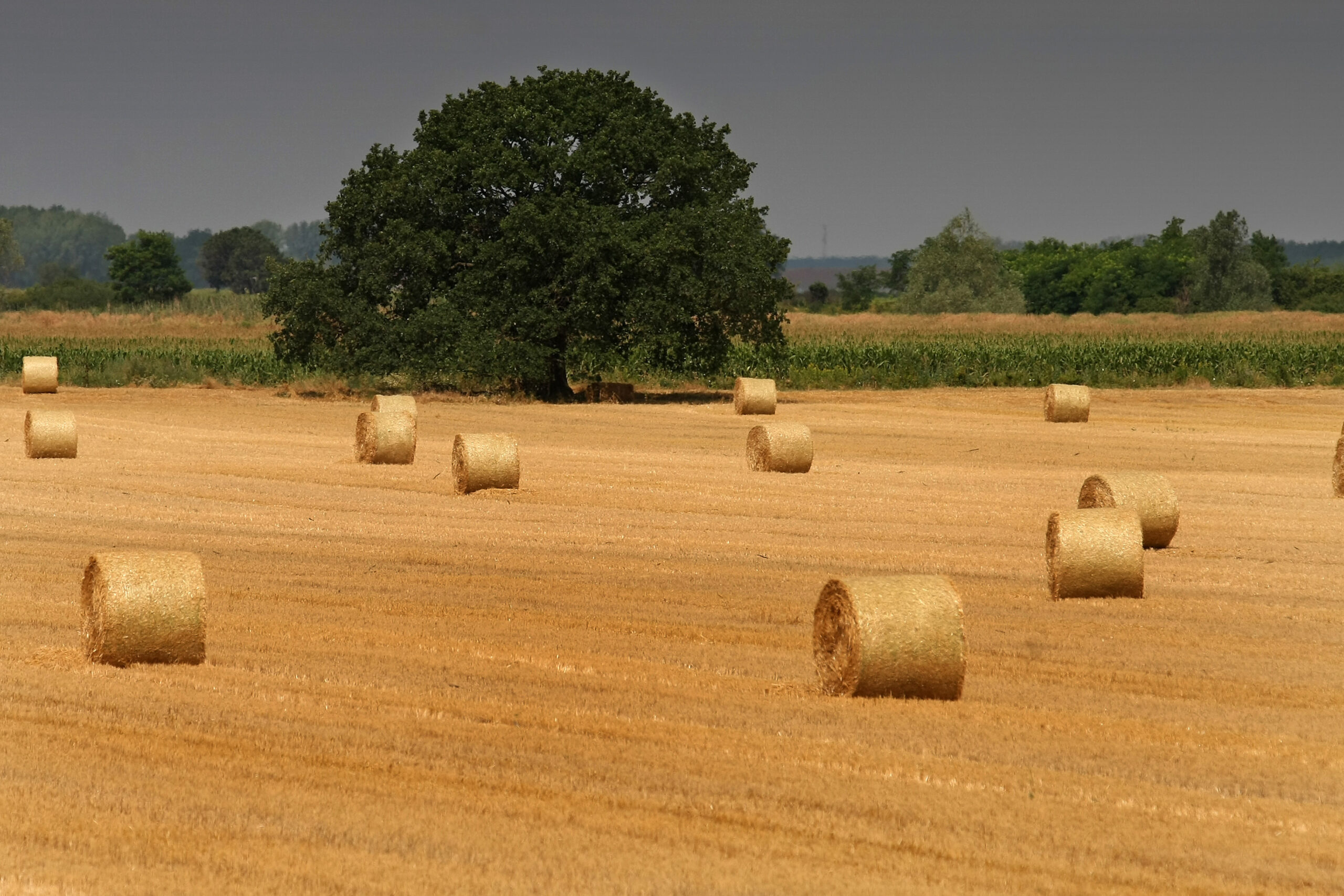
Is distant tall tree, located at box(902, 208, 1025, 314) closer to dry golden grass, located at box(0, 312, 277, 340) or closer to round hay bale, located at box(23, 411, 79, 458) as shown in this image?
dry golden grass, located at box(0, 312, 277, 340)

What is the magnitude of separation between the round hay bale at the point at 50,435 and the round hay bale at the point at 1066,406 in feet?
70.1

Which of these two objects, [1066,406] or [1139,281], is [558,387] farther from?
[1139,281]

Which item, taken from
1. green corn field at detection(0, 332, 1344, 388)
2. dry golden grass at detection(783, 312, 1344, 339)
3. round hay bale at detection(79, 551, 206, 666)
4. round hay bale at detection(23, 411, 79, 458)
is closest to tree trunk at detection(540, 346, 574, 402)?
green corn field at detection(0, 332, 1344, 388)

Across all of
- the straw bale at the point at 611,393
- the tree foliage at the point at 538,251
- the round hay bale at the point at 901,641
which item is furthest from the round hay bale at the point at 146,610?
the straw bale at the point at 611,393

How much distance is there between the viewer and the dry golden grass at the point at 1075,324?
86.9 m

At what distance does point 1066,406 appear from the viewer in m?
37.8

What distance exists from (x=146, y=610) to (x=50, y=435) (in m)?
16.5

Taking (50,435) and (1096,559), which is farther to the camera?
(50,435)

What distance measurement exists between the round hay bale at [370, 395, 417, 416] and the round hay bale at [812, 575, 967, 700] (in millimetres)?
16727

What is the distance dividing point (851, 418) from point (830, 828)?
102ft

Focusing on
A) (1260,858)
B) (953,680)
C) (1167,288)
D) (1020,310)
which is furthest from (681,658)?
(1167,288)

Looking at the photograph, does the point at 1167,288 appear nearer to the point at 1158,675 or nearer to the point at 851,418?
the point at 851,418

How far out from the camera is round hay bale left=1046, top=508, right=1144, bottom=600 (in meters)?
15.3

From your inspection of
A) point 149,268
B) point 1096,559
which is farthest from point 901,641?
point 149,268
